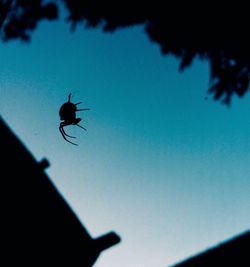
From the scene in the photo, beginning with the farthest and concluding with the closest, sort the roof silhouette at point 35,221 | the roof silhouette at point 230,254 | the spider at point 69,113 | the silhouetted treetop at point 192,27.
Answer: the spider at point 69,113
the roof silhouette at point 35,221
the silhouetted treetop at point 192,27
the roof silhouette at point 230,254

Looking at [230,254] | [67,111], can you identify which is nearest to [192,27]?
[230,254]

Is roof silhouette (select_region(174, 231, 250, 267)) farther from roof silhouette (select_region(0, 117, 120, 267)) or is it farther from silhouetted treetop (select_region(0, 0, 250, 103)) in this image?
Result: roof silhouette (select_region(0, 117, 120, 267))

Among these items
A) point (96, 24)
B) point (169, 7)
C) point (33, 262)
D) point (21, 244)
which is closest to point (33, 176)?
point (21, 244)

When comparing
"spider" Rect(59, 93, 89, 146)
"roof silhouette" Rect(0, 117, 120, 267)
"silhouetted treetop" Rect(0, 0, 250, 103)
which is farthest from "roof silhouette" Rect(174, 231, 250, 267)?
"spider" Rect(59, 93, 89, 146)

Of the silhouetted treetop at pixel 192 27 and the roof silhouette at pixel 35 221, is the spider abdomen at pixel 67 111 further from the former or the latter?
the silhouetted treetop at pixel 192 27

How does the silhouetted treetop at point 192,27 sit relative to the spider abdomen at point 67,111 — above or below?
below

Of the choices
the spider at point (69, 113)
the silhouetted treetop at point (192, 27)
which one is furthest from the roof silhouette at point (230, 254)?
the spider at point (69, 113)
